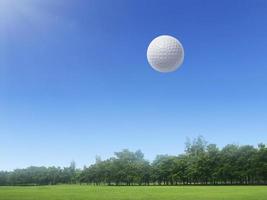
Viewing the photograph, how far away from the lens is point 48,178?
15625 cm

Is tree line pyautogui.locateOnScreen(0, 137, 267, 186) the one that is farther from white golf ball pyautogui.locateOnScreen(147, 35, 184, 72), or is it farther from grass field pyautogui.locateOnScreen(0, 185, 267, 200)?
white golf ball pyautogui.locateOnScreen(147, 35, 184, 72)

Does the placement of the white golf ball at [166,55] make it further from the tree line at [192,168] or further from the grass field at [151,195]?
the tree line at [192,168]

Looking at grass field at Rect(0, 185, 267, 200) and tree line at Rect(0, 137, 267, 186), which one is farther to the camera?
tree line at Rect(0, 137, 267, 186)

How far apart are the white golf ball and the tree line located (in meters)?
64.9

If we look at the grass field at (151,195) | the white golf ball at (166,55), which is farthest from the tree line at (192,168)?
the white golf ball at (166,55)

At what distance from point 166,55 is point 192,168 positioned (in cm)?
7658

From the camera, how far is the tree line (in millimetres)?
81500

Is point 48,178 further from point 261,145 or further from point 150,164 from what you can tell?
point 261,145

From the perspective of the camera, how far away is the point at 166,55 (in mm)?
18078

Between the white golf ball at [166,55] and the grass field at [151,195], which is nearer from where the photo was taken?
the white golf ball at [166,55]

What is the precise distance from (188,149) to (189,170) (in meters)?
22.4

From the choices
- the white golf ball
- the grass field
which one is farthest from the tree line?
the white golf ball

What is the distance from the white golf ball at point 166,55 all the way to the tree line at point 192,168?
64.9 m

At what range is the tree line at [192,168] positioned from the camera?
8150cm
